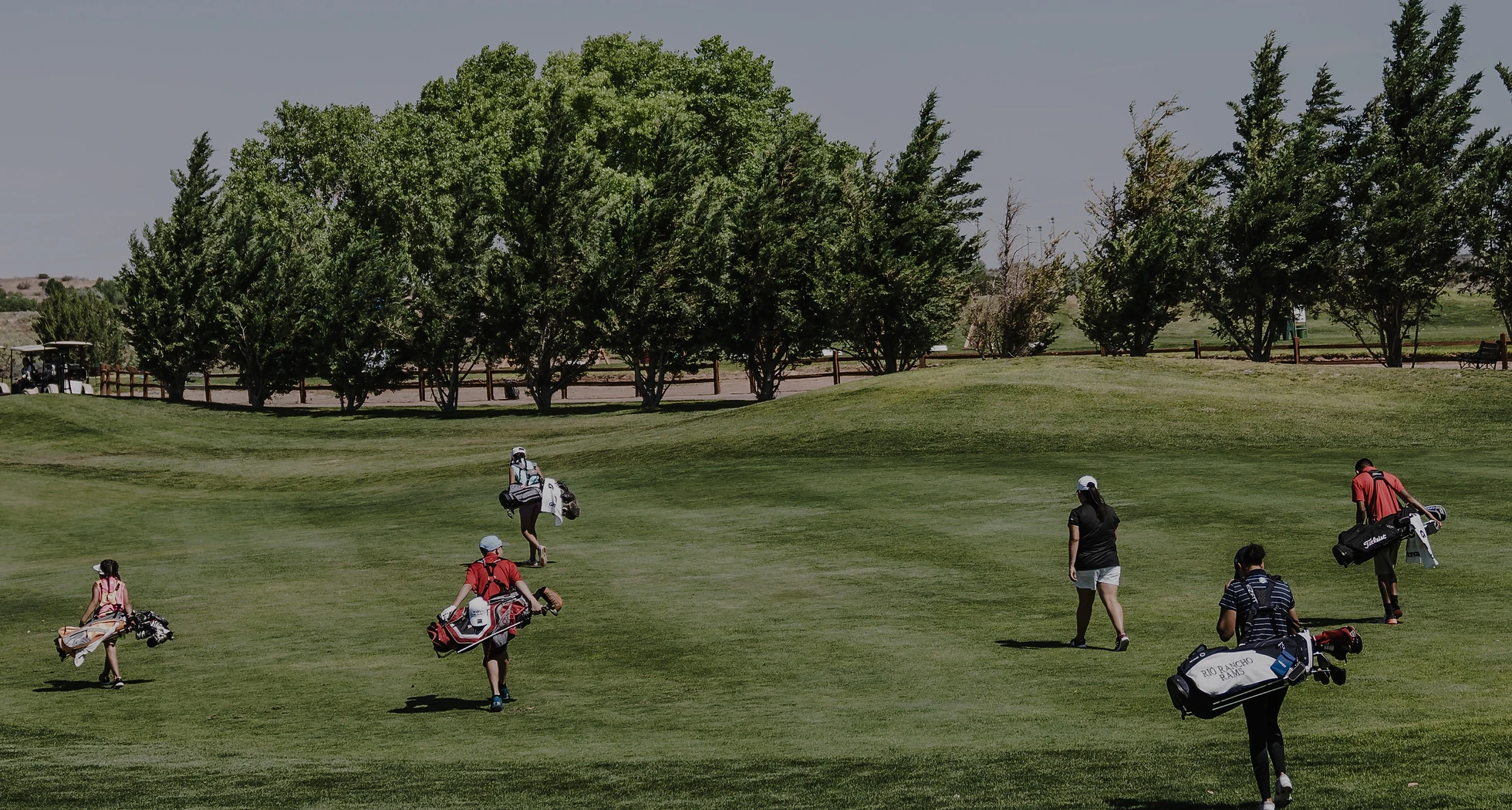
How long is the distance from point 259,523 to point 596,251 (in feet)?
94.3

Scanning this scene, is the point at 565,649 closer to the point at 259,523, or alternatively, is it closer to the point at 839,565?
the point at 839,565

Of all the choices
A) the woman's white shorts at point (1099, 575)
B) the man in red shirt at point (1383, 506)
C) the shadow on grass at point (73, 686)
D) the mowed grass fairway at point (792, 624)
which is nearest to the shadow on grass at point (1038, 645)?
the mowed grass fairway at point (792, 624)

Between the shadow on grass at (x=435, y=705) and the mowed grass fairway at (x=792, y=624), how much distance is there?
53mm

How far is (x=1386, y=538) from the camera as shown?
16.9 meters

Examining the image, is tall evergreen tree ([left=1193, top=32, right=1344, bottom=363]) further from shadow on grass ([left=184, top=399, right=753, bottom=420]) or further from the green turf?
the green turf

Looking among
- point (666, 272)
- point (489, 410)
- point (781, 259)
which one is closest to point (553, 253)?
point (666, 272)

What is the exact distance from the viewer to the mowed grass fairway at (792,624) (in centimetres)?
1248

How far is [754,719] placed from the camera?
1466 cm

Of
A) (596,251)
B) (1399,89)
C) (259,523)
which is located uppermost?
(1399,89)

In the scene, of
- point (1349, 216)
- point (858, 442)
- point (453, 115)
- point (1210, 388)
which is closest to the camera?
point (858, 442)

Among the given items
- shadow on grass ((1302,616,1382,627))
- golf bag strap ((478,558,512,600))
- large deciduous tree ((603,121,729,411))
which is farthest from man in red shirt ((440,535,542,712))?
large deciduous tree ((603,121,729,411))

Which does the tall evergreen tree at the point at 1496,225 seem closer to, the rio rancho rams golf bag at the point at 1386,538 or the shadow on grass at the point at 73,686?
the rio rancho rams golf bag at the point at 1386,538

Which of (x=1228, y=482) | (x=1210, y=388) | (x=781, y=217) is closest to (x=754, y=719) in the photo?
(x=1228, y=482)

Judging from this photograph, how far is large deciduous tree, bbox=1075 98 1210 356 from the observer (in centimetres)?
5950
